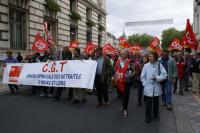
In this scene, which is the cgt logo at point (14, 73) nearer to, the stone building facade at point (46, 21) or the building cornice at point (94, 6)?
the stone building facade at point (46, 21)

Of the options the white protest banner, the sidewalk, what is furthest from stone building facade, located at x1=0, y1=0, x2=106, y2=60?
the sidewalk

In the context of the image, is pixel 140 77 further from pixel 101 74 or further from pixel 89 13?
pixel 89 13

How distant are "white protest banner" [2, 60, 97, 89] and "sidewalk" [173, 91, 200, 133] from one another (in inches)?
111

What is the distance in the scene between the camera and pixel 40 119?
759cm

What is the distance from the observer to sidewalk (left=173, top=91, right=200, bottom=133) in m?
6.69

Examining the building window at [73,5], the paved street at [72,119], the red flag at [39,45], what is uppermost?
the building window at [73,5]

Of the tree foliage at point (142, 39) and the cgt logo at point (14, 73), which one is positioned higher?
the tree foliage at point (142, 39)

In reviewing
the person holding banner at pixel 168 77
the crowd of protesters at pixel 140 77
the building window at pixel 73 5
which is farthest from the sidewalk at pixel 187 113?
the building window at pixel 73 5

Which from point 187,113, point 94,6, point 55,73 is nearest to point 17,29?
point 55,73

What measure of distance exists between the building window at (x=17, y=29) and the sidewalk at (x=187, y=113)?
11.5 m

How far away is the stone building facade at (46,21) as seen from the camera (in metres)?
18.1

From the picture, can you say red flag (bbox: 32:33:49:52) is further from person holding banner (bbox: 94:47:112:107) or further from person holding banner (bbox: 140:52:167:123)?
person holding banner (bbox: 140:52:167:123)

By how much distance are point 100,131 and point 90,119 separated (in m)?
1.16

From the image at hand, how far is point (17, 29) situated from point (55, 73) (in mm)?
9973
